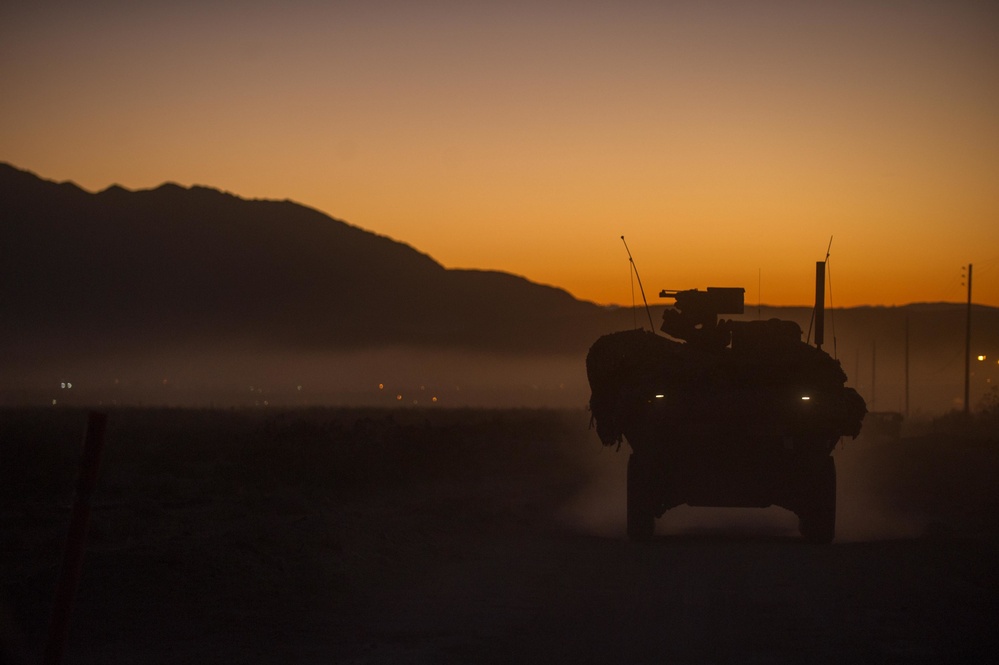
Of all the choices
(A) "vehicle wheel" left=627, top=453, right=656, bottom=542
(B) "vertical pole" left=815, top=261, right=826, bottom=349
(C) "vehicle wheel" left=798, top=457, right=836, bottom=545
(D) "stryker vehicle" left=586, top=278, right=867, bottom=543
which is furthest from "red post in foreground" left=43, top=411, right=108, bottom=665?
(B) "vertical pole" left=815, top=261, right=826, bottom=349

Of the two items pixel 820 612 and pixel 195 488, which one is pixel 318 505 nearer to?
pixel 195 488

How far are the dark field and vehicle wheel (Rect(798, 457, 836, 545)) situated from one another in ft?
1.18

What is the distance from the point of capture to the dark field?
11.1 metres

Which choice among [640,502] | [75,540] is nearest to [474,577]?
[640,502]

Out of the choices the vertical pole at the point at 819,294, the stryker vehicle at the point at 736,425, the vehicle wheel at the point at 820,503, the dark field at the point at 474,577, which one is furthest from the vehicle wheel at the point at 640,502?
the vertical pole at the point at 819,294

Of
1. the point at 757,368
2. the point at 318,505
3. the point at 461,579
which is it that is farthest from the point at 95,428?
the point at 318,505

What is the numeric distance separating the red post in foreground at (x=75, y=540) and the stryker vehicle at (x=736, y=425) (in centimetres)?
1159

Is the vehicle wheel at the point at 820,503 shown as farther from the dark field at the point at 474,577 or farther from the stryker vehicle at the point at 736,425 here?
the dark field at the point at 474,577

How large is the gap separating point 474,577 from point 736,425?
15.2ft

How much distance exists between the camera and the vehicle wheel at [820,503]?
60.4 feet

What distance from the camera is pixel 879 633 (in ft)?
38.6

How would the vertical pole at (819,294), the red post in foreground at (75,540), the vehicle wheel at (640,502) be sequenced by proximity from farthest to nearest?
the vertical pole at (819,294) → the vehicle wheel at (640,502) → the red post in foreground at (75,540)

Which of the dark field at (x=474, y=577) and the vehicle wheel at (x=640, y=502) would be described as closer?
the dark field at (x=474, y=577)

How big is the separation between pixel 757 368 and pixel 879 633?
6985mm
